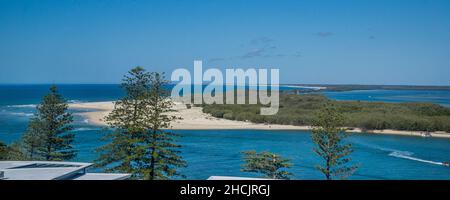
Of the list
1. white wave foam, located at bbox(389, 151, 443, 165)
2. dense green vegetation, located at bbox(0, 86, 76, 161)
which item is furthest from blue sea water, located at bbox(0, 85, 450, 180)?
dense green vegetation, located at bbox(0, 86, 76, 161)

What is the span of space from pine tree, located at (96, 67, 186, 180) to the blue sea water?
1.45 ft

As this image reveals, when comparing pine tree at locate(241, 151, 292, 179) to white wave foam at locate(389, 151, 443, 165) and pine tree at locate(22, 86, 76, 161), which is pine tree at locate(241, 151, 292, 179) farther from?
white wave foam at locate(389, 151, 443, 165)

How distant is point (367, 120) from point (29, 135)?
6.42 m

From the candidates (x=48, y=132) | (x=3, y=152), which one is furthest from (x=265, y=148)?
(x=3, y=152)

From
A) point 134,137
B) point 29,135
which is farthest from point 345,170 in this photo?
point 29,135

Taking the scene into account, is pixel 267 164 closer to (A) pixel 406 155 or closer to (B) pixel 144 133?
(B) pixel 144 133

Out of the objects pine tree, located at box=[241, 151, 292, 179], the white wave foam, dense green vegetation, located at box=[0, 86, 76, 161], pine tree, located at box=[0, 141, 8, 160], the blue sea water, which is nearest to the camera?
pine tree, located at box=[0, 141, 8, 160]

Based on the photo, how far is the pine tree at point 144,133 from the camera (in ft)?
22.0

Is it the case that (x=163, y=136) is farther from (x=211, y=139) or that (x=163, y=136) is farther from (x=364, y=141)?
(x=364, y=141)

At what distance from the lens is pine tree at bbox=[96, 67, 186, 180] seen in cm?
669

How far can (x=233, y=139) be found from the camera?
41.8 feet

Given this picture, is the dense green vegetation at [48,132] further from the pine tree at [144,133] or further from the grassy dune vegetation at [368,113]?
the grassy dune vegetation at [368,113]

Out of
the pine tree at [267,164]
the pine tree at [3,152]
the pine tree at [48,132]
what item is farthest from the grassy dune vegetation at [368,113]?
the pine tree at [3,152]

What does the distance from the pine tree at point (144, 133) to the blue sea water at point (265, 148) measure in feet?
1.45
